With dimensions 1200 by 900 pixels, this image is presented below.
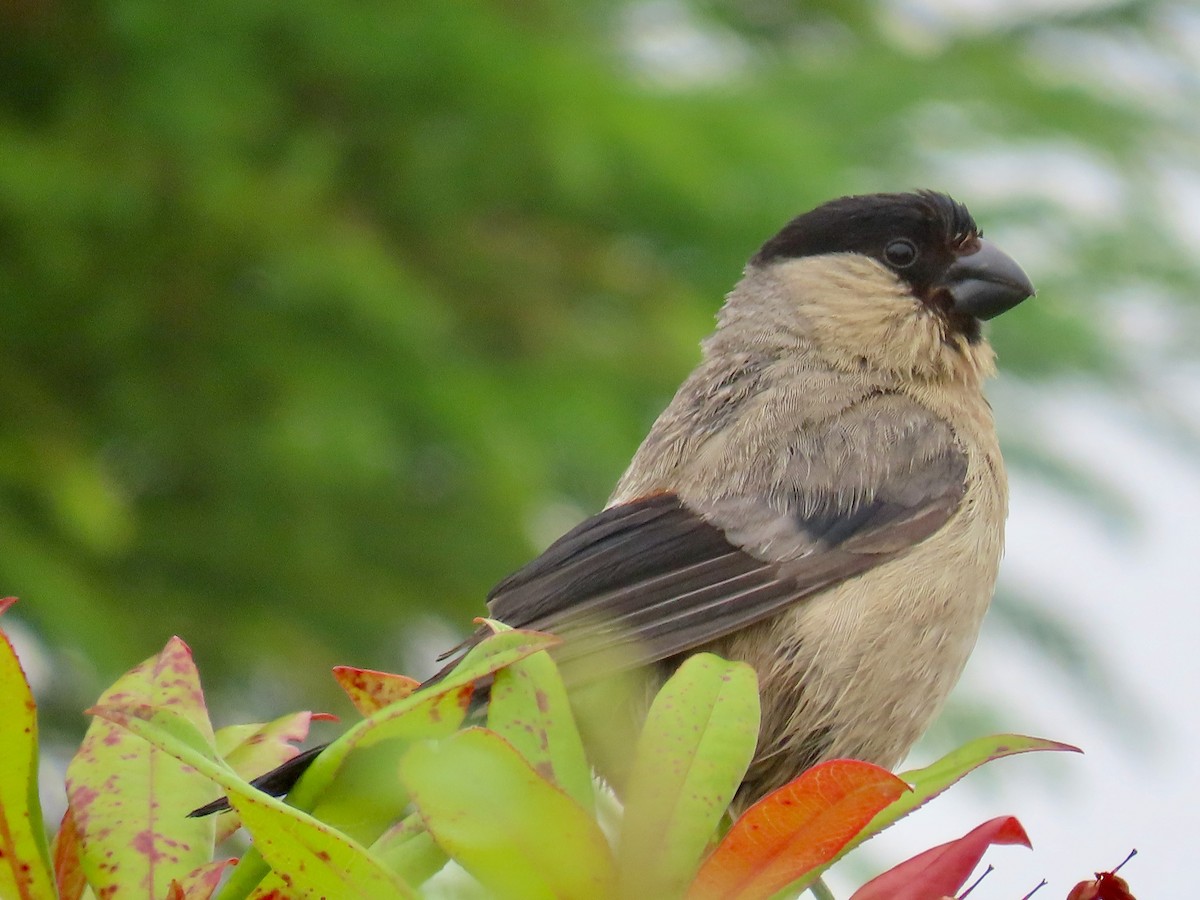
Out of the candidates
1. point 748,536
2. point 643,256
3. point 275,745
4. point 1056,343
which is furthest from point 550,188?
point 275,745

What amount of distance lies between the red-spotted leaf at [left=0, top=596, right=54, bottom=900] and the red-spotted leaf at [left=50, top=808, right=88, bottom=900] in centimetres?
7

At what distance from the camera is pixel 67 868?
1.17 metres

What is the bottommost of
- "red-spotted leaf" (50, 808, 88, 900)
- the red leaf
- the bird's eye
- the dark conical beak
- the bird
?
the red leaf

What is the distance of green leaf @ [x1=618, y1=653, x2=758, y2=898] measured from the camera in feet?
3.40

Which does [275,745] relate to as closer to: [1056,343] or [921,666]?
[921,666]

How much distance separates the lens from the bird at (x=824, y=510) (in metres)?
2.12

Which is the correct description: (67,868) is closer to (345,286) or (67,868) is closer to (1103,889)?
(1103,889)

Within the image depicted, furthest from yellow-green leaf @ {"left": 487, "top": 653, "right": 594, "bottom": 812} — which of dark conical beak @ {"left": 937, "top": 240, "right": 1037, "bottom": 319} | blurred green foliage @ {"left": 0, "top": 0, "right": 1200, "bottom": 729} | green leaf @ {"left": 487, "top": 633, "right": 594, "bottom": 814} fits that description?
blurred green foliage @ {"left": 0, "top": 0, "right": 1200, "bottom": 729}

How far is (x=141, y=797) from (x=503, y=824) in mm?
336

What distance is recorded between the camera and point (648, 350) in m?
3.91

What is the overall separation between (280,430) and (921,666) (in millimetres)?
1818

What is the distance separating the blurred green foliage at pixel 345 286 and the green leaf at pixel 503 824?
233 cm

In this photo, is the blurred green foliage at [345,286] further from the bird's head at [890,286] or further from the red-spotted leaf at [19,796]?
the red-spotted leaf at [19,796]

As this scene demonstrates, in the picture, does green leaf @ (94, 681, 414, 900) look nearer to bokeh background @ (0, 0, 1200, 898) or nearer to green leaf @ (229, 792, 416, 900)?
green leaf @ (229, 792, 416, 900)
